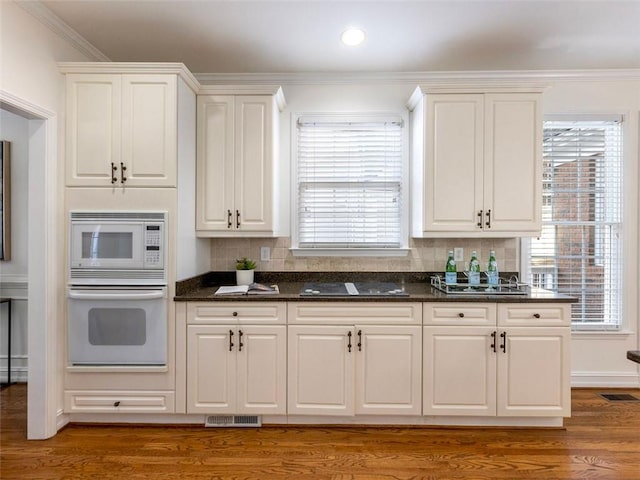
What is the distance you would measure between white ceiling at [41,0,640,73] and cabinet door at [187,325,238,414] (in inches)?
80.0

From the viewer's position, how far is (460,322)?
2645 mm

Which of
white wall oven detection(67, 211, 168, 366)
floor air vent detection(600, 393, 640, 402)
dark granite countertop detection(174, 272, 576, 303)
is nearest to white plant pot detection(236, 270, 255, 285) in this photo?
dark granite countertop detection(174, 272, 576, 303)

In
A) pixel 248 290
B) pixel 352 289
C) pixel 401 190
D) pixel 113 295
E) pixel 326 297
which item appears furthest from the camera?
pixel 401 190

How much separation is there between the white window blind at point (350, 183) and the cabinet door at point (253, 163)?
0.44m

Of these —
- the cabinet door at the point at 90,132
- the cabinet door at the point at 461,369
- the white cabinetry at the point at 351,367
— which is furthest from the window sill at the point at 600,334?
the cabinet door at the point at 90,132

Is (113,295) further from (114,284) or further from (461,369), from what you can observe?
(461,369)

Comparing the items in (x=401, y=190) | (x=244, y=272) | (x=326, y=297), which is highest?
(x=401, y=190)

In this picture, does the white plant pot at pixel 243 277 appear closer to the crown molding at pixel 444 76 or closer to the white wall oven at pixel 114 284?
the white wall oven at pixel 114 284

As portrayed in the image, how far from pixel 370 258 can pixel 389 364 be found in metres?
1.00

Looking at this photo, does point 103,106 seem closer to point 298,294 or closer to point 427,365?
point 298,294

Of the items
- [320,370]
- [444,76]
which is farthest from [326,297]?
[444,76]

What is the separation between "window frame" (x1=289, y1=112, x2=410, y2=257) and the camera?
3.33 metres

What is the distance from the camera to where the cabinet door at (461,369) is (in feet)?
8.64

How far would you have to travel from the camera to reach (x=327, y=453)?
240cm
